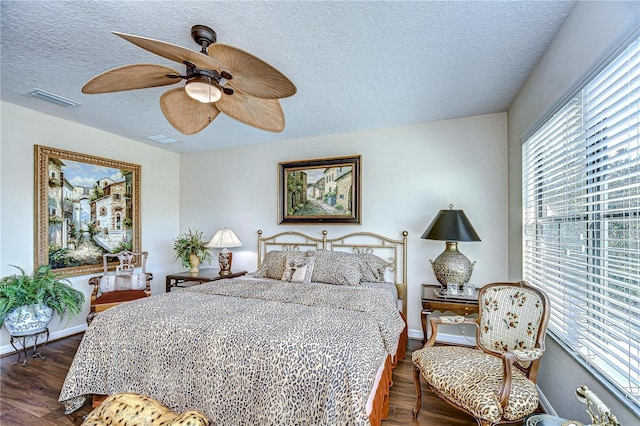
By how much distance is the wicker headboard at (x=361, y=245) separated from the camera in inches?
142

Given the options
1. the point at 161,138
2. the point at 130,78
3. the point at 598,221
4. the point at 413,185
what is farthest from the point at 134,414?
the point at 161,138

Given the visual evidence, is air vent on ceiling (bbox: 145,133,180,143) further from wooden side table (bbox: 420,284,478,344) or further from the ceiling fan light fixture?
wooden side table (bbox: 420,284,478,344)

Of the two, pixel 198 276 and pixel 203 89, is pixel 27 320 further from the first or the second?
pixel 203 89

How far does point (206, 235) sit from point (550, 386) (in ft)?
15.4

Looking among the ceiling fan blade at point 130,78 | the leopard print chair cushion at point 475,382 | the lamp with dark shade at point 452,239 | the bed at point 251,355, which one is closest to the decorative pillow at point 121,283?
the bed at point 251,355

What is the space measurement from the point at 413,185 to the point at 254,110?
2.25m

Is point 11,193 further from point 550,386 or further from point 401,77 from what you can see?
point 550,386

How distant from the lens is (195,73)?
174 cm

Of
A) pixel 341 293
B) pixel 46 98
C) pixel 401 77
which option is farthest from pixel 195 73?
pixel 46 98

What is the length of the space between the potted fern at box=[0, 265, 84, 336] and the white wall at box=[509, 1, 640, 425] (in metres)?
4.51

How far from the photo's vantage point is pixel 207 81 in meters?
1.77

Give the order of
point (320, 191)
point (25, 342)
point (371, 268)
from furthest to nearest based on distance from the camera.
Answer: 1. point (320, 191)
2. point (371, 268)
3. point (25, 342)

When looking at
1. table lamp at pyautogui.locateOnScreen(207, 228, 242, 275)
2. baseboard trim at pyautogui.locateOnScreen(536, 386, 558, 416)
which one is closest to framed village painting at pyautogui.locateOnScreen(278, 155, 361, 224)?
table lamp at pyautogui.locateOnScreen(207, 228, 242, 275)

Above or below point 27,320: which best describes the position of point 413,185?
above
